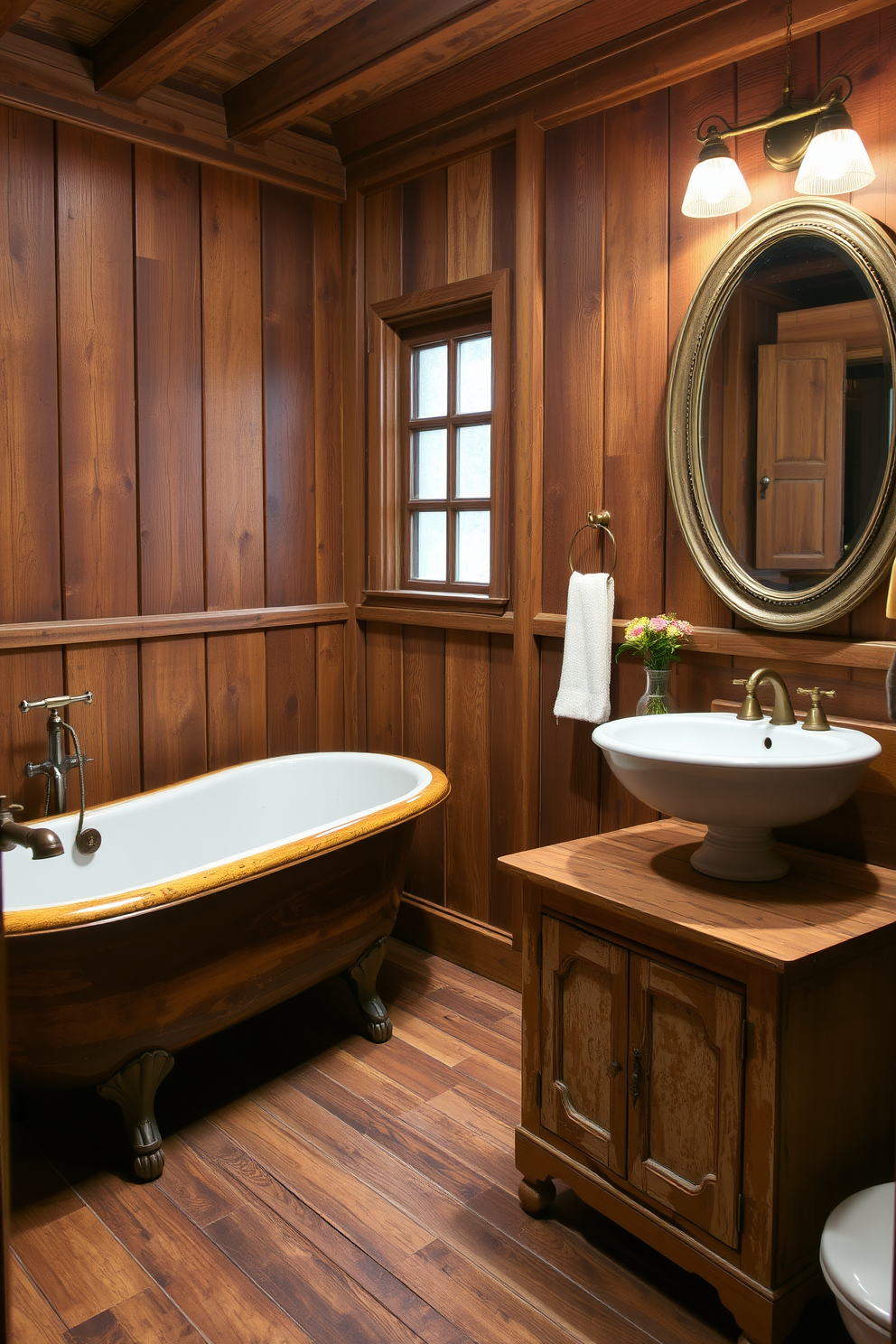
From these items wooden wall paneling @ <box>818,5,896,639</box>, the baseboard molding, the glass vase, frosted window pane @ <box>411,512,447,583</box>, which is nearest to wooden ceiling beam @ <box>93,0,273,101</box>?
wooden wall paneling @ <box>818,5,896,639</box>

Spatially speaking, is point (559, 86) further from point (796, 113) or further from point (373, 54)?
point (796, 113)

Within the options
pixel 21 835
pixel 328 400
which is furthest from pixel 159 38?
pixel 21 835

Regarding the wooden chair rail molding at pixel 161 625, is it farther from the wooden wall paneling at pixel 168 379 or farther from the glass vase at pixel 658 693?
the glass vase at pixel 658 693

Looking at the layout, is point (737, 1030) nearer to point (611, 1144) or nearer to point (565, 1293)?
point (611, 1144)

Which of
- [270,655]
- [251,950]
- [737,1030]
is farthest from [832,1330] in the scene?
[270,655]

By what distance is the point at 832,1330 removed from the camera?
166 centimetres

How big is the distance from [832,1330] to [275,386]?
9.16 ft

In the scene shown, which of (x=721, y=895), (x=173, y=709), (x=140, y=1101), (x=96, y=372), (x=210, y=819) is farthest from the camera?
(x=173, y=709)

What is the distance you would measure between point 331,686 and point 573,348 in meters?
1.40

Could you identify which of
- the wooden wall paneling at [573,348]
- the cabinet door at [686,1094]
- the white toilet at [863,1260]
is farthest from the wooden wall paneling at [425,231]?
the white toilet at [863,1260]

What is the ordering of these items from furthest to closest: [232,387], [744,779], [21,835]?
[232,387]
[744,779]
[21,835]

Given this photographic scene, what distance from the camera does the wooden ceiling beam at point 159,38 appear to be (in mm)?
2275

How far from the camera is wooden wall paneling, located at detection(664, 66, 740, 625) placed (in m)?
2.27

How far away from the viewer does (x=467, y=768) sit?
10.2 feet
